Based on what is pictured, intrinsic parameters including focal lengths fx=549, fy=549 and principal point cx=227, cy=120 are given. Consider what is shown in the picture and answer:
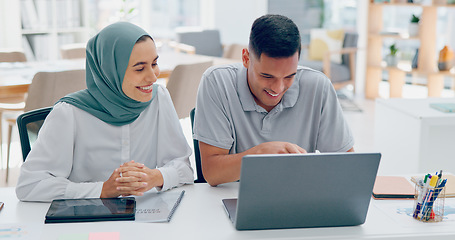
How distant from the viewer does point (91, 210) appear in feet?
4.78

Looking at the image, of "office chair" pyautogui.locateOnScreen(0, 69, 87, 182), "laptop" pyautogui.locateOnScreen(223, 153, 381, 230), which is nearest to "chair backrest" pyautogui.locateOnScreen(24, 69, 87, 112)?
"office chair" pyautogui.locateOnScreen(0, 69, 87, 182)

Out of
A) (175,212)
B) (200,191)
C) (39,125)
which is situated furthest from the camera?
(39,125)

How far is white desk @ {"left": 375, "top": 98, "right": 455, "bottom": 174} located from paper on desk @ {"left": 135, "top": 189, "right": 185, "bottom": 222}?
1532 mm

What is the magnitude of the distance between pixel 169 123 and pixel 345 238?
760 millimetres

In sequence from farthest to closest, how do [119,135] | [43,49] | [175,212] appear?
[43,49], [119,135], [175,212]

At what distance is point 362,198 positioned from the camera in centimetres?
133

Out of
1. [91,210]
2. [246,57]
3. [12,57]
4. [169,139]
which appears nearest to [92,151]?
[169,139]

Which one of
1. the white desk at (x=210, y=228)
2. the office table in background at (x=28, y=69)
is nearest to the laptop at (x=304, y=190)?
the white desk at (x=210, y=228)

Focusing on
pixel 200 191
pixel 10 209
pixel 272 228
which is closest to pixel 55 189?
pixel 10 209

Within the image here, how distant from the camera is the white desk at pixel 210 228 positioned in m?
1.34

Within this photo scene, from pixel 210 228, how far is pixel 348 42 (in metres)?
5.22

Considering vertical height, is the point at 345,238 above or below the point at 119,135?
below

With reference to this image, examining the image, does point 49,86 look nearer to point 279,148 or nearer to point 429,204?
point 279,148

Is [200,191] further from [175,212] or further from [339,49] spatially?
[339,49]
